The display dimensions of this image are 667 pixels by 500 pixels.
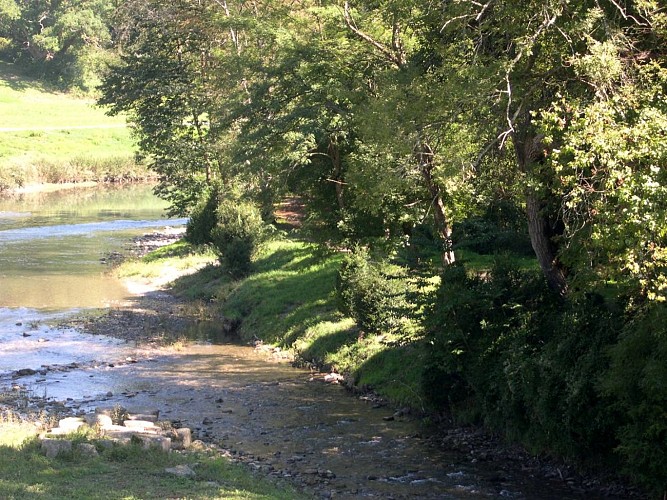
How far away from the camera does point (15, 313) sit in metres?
32.3

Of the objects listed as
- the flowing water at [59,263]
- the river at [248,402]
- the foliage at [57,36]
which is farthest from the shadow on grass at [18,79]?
the river at [248,402]

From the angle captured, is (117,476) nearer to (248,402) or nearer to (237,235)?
(248,402)

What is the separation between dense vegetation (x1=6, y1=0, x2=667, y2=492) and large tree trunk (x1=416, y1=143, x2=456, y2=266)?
65 millimetres

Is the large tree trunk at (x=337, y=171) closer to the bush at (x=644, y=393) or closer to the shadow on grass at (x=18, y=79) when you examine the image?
the bush at (x=644, y=393)

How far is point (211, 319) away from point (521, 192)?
1823 centimetres

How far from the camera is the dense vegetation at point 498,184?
1315 centimetres

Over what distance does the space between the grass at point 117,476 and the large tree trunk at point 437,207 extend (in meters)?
8.16

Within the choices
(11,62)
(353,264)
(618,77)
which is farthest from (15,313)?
(11,62)

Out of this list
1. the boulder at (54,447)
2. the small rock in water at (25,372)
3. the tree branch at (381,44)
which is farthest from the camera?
the small rock in water at (25,372)

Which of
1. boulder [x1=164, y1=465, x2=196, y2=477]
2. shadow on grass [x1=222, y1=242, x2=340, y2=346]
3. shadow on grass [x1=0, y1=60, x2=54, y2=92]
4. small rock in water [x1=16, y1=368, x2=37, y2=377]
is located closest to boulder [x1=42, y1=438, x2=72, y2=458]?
boulder [x1=164, y1=465, x2=196, y2=477]

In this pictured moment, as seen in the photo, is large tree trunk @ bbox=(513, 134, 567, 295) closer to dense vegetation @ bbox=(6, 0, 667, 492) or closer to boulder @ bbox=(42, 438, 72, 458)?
dense vegetation @ bbox=(6, 0, 667, 492)

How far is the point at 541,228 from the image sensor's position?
18.1 metres

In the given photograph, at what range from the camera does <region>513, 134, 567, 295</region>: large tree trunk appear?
1742cm

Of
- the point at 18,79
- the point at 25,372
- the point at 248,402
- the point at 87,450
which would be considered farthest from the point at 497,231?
the point at 18,79
